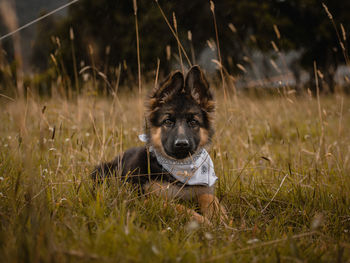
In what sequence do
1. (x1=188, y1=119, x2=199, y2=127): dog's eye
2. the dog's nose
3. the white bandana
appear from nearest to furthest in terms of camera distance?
the white bandana
the dog's nose
(x1=188, y1=119, x2=199, y2=127): dog's eye

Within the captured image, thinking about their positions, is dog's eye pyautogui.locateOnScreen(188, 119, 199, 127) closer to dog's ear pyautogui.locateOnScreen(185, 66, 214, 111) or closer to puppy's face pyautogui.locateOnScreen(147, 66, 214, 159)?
puppy's face pyautogui.locateOnScreen(147, 66, 214, 159)

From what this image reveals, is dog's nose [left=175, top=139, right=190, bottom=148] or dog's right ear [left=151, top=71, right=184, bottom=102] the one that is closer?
dog's nose [left=175, top=139, right=190, bottom=148]

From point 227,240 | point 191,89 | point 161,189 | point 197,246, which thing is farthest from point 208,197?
point 191,89

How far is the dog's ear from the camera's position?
125 inches

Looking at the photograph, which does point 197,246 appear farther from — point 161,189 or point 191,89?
point 191,89

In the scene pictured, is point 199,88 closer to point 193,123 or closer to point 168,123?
point 193,123

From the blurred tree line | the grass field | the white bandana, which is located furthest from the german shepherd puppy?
the blurred tree line

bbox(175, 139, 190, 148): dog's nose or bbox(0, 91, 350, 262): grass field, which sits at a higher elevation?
bbox(175, 139, 190, 148): dog's nose

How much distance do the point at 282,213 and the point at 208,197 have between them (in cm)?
71

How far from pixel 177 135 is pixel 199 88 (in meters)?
0.69

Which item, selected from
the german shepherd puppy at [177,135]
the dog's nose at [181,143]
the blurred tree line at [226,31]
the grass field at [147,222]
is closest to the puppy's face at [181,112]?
the german shepherd puppy at [177,135]

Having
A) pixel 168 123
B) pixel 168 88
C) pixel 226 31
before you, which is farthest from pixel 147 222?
pixel 226 31

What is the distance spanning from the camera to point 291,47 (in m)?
14.0

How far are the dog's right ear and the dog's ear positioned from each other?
9 cm
